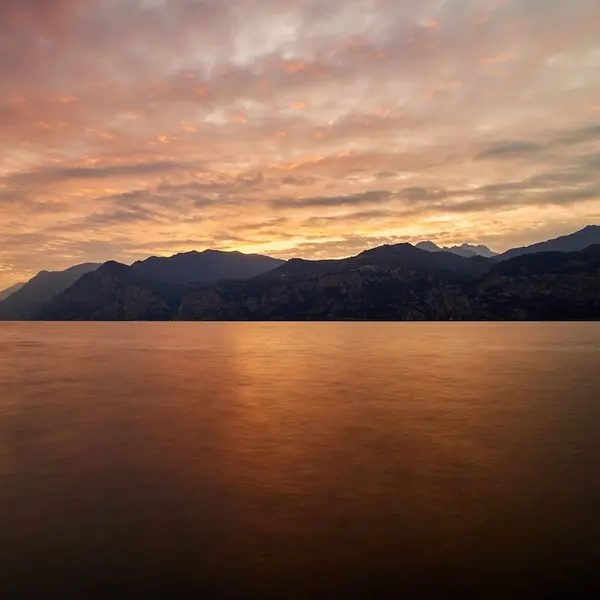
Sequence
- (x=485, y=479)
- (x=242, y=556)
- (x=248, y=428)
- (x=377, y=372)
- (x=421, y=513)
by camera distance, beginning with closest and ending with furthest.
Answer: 1. (x=242, y=556)
2. (x=421, y=513)
3. (x=485, y=479)
4. (x=248, y=428)
5. (x=377, y=372)

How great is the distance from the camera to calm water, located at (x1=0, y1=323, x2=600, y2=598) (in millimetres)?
19656

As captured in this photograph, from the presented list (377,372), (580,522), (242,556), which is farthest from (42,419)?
(377,372)

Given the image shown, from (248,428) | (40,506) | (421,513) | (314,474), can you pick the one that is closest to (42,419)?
(248,428)

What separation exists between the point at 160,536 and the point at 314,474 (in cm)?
1225

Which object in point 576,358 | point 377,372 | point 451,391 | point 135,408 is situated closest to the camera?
point 135,408

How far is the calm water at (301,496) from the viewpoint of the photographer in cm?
1966

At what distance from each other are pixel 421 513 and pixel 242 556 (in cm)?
1011

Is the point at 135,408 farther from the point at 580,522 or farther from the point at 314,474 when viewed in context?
the point at 580,522

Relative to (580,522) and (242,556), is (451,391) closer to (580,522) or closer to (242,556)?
(580,522)

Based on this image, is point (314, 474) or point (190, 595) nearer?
point (190, 595)

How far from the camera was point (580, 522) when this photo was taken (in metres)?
24.6

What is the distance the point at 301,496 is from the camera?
29.0 metres

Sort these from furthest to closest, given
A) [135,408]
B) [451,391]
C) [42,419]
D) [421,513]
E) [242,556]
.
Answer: [451,391] → [135,408] → [42,419] → [421,513] → [242,556]

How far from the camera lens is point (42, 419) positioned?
174 ft
